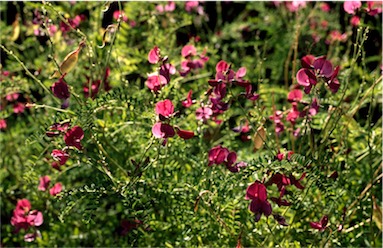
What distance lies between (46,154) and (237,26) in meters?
1.27

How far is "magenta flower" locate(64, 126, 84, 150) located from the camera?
1370 mm

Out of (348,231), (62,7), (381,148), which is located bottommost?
(348,231)

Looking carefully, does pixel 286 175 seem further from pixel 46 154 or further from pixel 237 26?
pixel 237 26

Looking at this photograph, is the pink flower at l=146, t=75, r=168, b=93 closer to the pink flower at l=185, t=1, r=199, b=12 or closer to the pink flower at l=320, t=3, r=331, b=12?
the pink flower at l=185, t=1, r=199, b=12

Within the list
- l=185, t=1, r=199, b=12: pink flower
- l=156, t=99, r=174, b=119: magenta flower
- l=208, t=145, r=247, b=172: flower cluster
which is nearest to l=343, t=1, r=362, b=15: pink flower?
→ l=208, t=145, r=247, b=172: flower cluster

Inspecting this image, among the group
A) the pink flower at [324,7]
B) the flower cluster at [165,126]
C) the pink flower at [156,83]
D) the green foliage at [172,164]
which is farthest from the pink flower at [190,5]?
the flower cluster at [165,126]

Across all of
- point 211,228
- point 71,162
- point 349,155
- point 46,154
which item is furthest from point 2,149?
point 349,155

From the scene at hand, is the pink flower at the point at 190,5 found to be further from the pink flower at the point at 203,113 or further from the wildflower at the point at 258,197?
the wildflower at the point at 258,197

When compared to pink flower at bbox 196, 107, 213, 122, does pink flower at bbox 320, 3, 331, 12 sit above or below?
below

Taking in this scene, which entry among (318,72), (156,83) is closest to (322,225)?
(318,72)

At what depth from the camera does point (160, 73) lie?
4.75 ft

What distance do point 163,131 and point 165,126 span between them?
1cm

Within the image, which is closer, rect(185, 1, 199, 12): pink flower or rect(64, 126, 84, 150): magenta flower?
rect(64, 126, 84, 150): magenta flower

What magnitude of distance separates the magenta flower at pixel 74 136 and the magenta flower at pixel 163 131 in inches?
6.7
